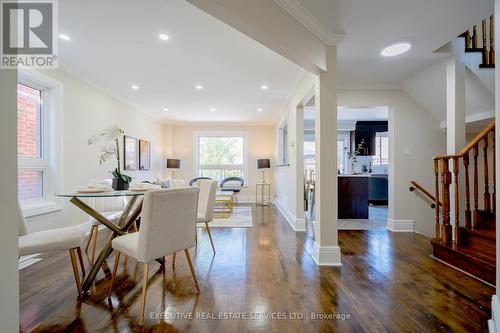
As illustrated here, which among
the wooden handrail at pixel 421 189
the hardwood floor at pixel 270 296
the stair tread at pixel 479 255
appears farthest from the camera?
the wooden handrail at pixel 421 189

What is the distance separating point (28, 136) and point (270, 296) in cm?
368

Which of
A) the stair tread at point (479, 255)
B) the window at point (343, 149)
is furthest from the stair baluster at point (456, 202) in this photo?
the window at point (343, 149)

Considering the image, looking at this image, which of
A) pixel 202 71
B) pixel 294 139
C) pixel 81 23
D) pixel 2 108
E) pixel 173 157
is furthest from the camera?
pixel 173 157

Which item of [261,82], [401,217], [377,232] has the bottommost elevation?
[377,232]

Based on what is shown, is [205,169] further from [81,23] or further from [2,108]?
[2,108]

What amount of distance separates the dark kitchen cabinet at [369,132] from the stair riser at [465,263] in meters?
4.94

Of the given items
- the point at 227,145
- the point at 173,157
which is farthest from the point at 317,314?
the point at 173,157

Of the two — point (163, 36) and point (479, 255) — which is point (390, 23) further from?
point (479, 255)

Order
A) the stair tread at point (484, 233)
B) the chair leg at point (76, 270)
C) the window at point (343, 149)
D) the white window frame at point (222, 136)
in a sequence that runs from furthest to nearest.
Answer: the window at point (343, 149) → the white window frame at point (222, 136) → the stair tread at point (484, 233) → the chair leg at point (76, 270)

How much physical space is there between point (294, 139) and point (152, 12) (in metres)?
2.80

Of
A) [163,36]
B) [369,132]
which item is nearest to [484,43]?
[163,36]

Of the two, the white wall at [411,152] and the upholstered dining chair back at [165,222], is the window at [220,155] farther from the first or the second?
the upholstered dining chair back at [165,222]

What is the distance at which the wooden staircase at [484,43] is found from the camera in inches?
107

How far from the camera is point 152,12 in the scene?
2.07 meters
